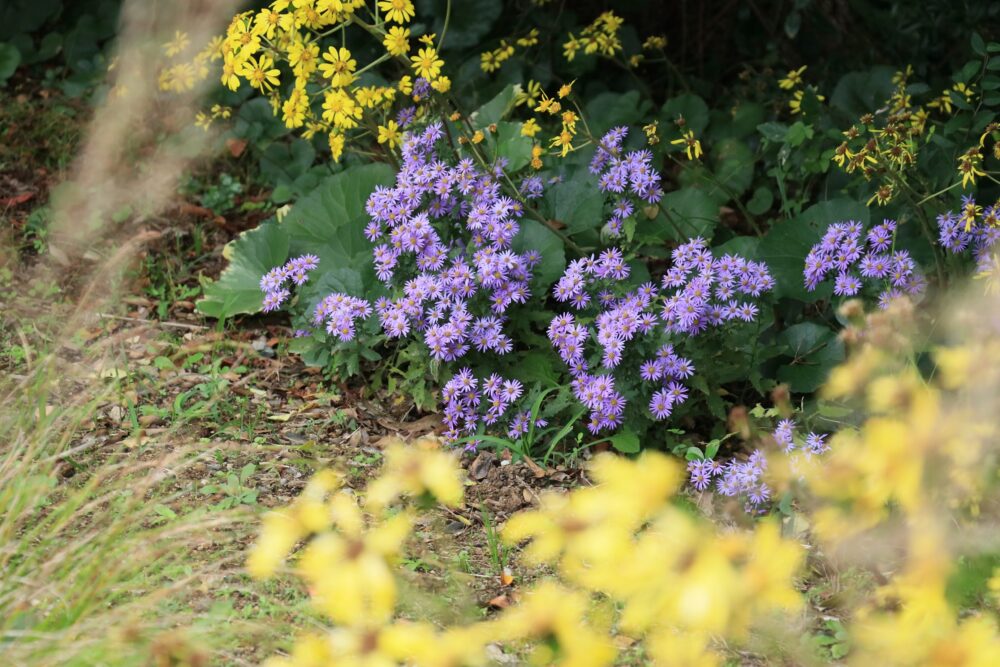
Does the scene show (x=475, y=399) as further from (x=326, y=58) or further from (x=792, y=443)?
(x=326, y=58)

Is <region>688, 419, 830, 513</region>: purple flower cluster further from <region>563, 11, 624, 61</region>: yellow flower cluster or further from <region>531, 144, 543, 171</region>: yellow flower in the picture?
<region>563, 11, 624, 61</region>: yellow flower cluster

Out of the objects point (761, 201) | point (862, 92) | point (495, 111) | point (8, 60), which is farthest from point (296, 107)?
point (8, 60)

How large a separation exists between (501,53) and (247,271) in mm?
1180

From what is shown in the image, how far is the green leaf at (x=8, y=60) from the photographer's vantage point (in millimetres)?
4461

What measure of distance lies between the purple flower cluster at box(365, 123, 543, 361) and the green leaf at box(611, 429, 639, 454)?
0.34 metres

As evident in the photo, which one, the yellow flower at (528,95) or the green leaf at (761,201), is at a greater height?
the yellow flower at (528,95)

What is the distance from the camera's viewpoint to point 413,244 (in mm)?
2764

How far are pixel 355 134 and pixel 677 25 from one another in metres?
1.74

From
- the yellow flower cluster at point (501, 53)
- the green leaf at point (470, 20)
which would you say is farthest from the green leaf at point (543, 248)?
the green leaf at point (470, 20)

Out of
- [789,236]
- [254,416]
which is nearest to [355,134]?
[254,416]

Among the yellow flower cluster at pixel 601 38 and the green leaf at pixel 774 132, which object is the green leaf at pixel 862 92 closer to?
the green leaf at pixel 774 132

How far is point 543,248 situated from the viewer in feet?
9.45

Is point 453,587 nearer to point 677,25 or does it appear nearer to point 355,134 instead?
point 355,134

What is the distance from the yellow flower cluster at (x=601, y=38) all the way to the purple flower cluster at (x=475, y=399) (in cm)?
137
